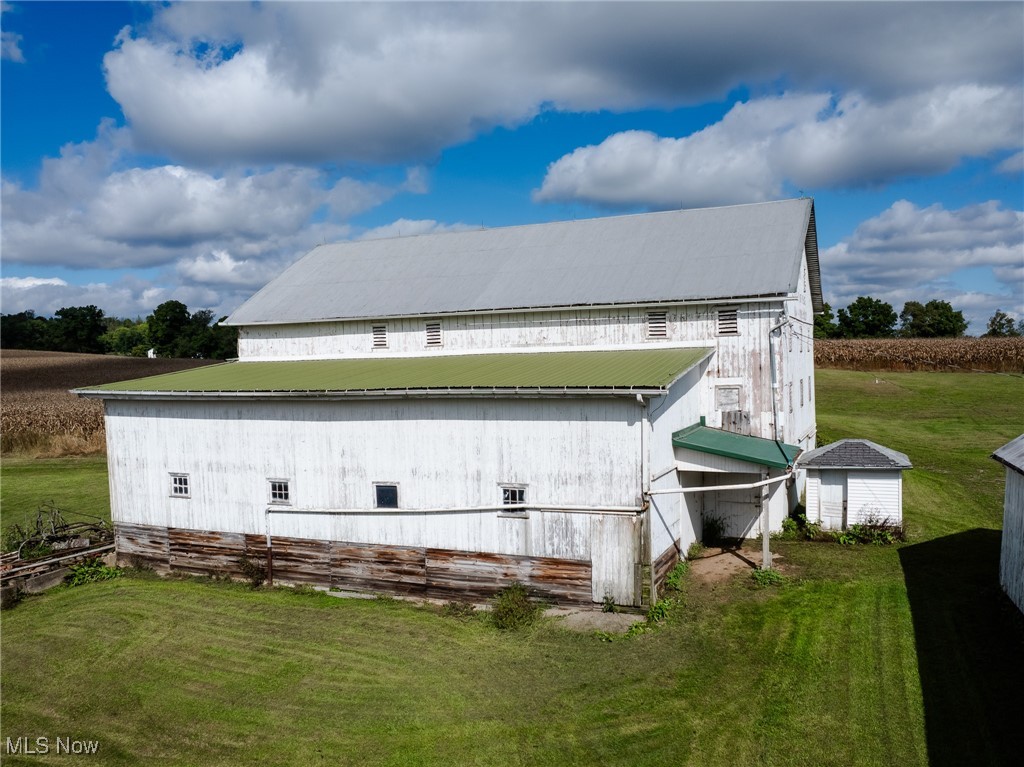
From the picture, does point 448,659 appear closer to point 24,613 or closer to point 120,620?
point 120,620

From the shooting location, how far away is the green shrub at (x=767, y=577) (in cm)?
1648

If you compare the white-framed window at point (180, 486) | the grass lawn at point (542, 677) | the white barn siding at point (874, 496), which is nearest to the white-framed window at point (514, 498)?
the grass lawn at point (542, 677)

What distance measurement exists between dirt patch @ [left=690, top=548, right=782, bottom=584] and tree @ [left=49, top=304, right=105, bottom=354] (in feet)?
417

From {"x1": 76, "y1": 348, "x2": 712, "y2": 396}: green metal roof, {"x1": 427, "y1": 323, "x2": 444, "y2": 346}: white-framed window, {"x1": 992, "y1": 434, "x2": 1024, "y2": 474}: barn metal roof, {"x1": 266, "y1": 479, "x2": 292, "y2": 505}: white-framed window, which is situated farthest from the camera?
{"x1": 427, "y1": 323, "x2": 444, "y2": 346}: white-framed window

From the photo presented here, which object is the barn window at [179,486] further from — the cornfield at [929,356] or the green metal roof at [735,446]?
the cornfield at [929,356]

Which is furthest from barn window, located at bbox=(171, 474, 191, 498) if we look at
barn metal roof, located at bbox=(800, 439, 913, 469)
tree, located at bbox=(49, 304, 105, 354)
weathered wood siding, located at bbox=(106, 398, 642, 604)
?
tree, located at bbox=(49, 304, 105, 354)

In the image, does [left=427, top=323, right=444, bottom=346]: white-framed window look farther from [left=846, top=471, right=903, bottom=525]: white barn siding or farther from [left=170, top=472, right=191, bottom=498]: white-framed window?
[left=846, top=471, right=903, bottom=525]: white barn siding

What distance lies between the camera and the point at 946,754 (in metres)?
9.67

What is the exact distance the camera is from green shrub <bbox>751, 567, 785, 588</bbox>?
16.5 metres

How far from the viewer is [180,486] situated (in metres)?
19.8

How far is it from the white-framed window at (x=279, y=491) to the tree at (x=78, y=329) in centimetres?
12059

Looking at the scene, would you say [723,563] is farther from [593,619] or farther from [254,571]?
[254,571]

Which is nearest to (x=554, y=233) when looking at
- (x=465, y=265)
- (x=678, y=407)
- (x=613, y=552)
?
(x=465, y=265)

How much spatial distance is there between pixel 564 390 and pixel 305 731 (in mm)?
7916
